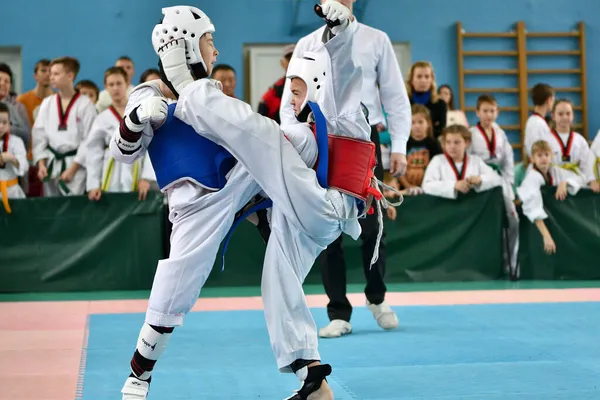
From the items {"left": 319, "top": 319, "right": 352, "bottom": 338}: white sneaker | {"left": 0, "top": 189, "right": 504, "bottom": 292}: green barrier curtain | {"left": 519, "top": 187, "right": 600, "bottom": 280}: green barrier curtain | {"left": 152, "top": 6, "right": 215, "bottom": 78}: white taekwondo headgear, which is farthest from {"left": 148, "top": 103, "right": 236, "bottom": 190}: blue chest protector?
{"left": 519, "top": 187, "right": 600, "bottom": 280}: green barrier curtain

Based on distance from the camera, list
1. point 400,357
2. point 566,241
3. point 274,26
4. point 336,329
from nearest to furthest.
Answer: point 400,357 < point 336,329 < point 566,241 < point 274,26

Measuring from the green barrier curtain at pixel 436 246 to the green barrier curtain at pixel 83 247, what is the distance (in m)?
0.69

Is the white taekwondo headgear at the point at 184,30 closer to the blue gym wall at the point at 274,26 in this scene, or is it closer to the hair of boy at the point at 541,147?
the hair of boy at the point at 541,147

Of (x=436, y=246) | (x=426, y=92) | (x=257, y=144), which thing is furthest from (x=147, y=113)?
(x=426, y=92)

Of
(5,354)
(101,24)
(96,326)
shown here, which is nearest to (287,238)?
(5,354)

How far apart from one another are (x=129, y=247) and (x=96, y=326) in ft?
6.69

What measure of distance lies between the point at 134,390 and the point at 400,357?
150cm

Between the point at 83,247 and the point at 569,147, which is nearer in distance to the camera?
the point at 83,247

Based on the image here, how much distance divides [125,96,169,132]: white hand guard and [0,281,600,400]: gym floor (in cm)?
107

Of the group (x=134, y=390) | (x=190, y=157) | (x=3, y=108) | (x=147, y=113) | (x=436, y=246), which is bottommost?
(x=134, y=390)

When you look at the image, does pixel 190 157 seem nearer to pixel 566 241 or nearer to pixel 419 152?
pixel 419 152

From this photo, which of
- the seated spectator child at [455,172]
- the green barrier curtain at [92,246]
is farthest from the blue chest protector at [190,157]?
the seated spectator child at [455,172]

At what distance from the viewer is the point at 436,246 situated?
7375 millimetres

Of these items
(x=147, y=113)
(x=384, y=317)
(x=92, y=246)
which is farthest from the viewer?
(x=92, y=246)
